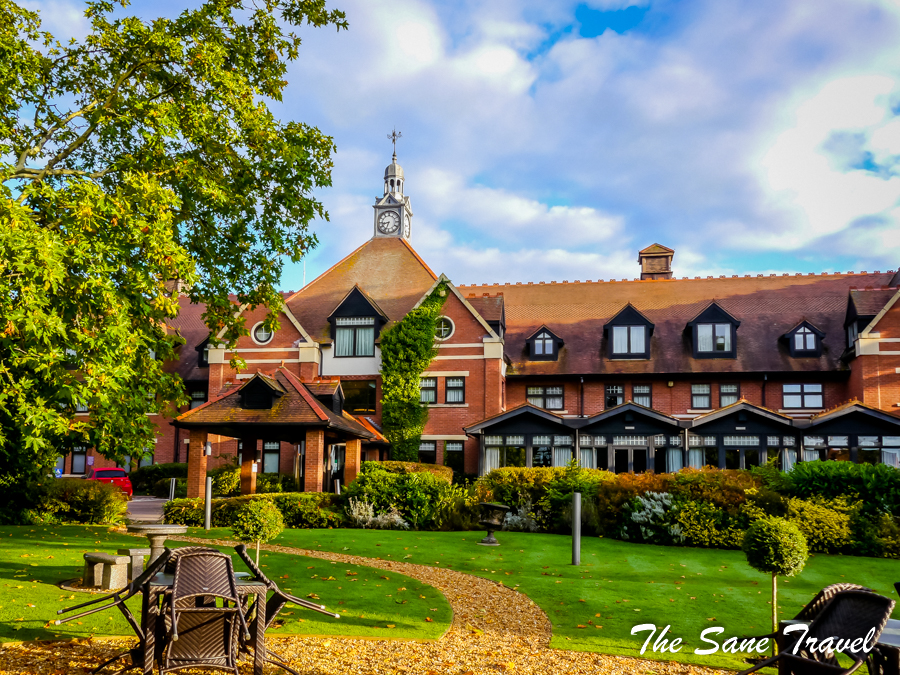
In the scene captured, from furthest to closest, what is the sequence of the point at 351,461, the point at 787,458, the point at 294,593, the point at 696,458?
the point at 696,458 → the point at 787,458 → the point at 351,461 → the point at 294,593

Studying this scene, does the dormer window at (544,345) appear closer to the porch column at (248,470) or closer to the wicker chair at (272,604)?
the porch column at (248,470)

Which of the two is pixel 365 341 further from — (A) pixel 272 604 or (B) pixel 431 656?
(A) pixel 272 604

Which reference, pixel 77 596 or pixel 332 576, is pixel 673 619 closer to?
pixel 332 576

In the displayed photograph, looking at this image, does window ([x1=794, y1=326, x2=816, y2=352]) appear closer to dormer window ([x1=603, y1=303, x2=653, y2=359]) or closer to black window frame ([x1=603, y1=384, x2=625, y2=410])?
dormer window ([x1=603, y1=303, x2=653, y2=359])

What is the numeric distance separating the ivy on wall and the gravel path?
24.3 m

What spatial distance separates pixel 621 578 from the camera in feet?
45.5

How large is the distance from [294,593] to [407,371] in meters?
23.5

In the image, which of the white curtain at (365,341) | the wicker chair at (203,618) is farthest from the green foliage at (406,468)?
the wicker chair at (203,618)

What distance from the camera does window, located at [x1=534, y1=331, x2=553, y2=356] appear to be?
36.9 m

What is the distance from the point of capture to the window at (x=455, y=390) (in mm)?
35125

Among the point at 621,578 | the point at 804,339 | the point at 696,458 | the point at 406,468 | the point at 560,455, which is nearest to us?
the point at 621,578

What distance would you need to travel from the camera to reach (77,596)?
420 inches

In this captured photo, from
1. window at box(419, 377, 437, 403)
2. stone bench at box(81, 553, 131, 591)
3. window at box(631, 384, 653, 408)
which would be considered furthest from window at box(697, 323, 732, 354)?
stone bench at box(81, 553, 131, 591)

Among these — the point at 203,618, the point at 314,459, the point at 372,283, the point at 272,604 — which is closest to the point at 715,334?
the point at 372,283
